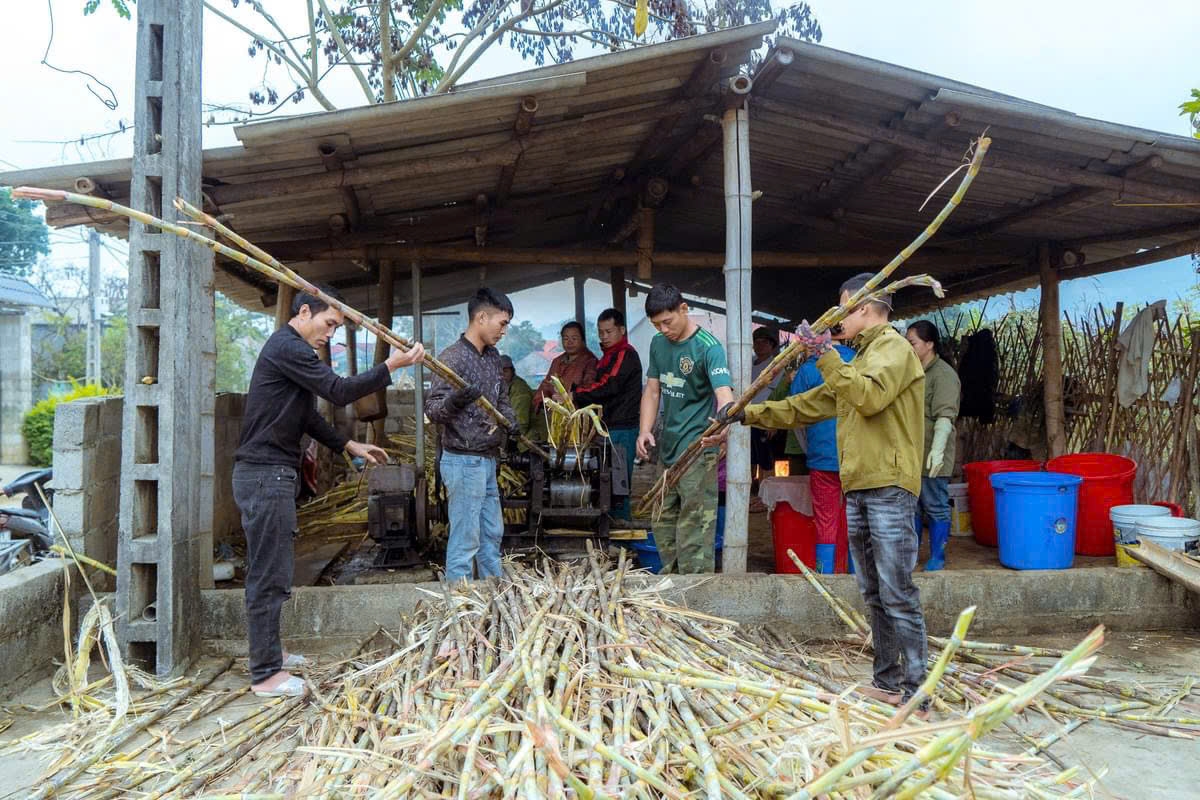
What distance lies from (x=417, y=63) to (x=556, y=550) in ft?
35.7

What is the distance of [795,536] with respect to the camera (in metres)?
5.33

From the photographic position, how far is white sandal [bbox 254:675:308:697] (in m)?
3.79

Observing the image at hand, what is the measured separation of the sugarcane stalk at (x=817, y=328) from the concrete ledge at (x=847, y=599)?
1.90 feet

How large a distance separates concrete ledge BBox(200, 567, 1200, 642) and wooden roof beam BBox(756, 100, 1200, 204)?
2.72m

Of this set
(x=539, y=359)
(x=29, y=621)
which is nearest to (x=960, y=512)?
(x=29, y=621)

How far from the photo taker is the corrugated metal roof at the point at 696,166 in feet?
15.5

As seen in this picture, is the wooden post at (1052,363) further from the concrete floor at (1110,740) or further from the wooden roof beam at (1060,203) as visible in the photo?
the concrete floor at (1110,740)

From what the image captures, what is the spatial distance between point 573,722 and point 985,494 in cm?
523

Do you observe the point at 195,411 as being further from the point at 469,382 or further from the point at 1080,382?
the point at 1080,382

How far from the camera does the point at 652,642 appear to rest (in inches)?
124

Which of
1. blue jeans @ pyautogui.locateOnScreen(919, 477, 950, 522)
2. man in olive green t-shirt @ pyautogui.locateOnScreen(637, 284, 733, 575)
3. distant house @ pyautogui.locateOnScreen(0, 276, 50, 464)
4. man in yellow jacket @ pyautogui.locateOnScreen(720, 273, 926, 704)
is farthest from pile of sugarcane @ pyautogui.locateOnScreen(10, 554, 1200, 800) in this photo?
distant house @ pyautogui.locateOnScreen(0, 276, 50, 464)

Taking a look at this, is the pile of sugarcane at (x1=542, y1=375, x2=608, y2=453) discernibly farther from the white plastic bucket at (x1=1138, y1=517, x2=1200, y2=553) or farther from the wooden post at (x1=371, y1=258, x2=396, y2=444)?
the white plastic bucket at (x1=1138, y1=517, x2=1200, y2=553)

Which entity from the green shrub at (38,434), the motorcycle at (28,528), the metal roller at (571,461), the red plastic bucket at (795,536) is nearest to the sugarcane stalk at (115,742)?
the motorcycle at (28,528)

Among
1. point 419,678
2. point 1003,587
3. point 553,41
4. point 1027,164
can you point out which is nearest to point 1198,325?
point 1027,164
